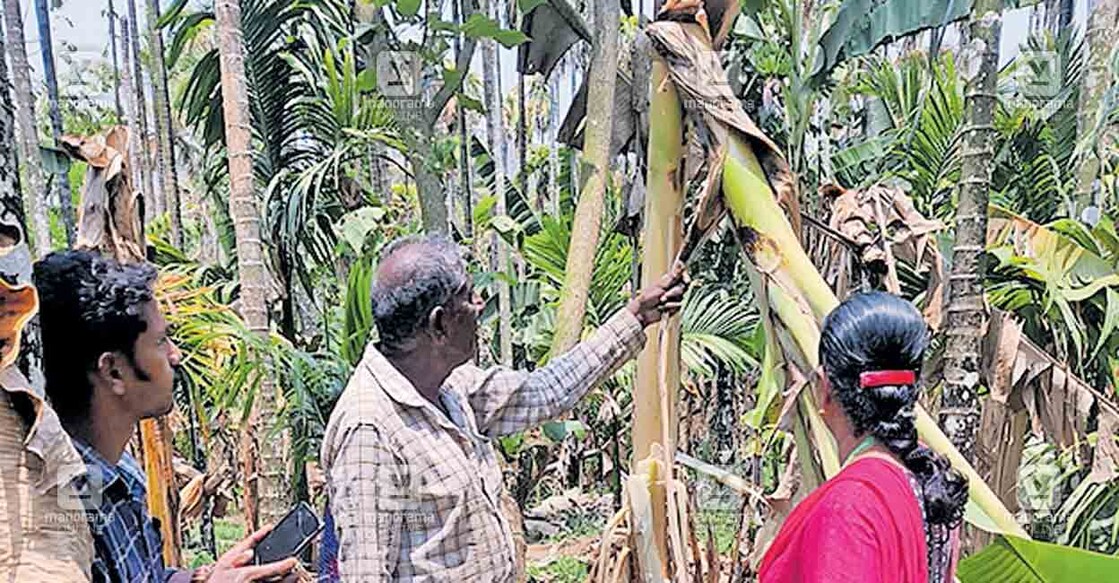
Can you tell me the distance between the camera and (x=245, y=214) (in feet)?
9.30

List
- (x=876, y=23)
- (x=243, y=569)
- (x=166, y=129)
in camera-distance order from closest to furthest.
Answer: (x=243, y=569)
(x=876, y=23)
(x=166, y=129)

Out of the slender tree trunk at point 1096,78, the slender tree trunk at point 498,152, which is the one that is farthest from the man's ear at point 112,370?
the slender tree trunk at point 1096,78

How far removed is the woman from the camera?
1.20 metres

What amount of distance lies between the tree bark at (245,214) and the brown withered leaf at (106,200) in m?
→ 0.70

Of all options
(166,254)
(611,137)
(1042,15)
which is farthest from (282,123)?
(1042,15)

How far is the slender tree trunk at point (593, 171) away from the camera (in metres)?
2.50

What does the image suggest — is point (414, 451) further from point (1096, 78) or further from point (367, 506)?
point (1096, 78)

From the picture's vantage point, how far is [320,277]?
4781 millimetres

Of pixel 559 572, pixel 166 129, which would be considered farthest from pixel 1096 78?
pixel 166 129

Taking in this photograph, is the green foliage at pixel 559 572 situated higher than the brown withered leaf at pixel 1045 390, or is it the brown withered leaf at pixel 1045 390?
the brown withered leaf at pixel 1045 390

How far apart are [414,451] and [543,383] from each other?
16.4 inches

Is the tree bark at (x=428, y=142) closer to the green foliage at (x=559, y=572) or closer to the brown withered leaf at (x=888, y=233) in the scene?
the brown withered leaf at (x=888, y=233)

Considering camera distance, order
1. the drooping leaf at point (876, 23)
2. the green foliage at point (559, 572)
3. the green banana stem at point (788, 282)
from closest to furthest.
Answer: the green banana stem at point (788, 282), the drooping leaf at point (876, 23), the green foliage at point (559, 572)

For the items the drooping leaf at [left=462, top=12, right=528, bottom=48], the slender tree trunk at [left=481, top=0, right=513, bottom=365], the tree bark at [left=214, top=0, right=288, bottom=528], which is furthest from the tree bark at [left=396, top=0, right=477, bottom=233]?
the slender tree trunk at [left=481, top=0, right=513, bottom=365]
